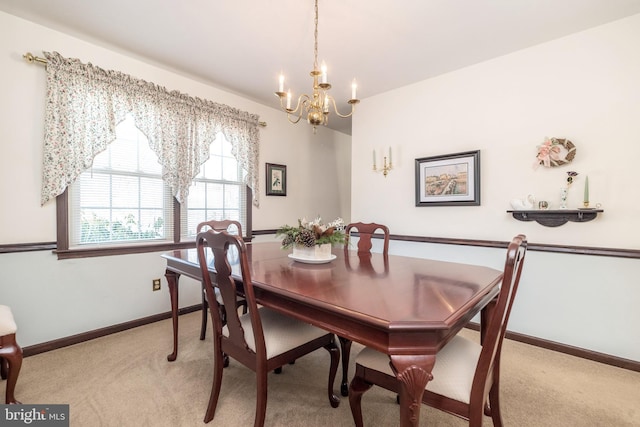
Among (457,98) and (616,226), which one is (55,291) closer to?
(457,98)

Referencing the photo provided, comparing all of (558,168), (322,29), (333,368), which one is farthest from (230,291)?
(558,168)

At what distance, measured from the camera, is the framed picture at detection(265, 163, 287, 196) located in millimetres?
3820

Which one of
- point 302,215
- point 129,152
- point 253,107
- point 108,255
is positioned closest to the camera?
point 108,255

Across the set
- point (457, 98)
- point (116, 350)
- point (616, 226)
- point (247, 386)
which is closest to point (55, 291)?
point (116, 350)

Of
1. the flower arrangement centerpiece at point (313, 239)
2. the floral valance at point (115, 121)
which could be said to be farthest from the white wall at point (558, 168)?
the floral valance at point (115, 121)

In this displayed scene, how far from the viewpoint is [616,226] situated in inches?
83.1

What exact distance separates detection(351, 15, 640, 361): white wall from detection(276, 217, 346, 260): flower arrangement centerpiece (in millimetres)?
1706

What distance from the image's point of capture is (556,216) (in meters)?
2.31

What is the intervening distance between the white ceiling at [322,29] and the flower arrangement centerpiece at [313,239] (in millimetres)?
1523

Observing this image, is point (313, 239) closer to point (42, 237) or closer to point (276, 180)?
point (42, 237)

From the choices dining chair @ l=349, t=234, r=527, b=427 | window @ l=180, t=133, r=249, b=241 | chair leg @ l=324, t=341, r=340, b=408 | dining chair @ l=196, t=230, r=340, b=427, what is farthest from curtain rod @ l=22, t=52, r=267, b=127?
dining chair @ l=349, t=234, r=527, b=427

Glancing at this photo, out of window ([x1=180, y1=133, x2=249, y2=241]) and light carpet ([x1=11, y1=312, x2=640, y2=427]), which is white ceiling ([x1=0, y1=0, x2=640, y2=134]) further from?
light carpet ([x1=11, y1=312, x2=640, y2=427])

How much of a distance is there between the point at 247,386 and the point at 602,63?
3.43 meters

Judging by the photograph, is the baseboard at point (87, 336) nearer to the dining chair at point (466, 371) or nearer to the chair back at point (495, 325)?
A: the dining chair at point (466, 371)
